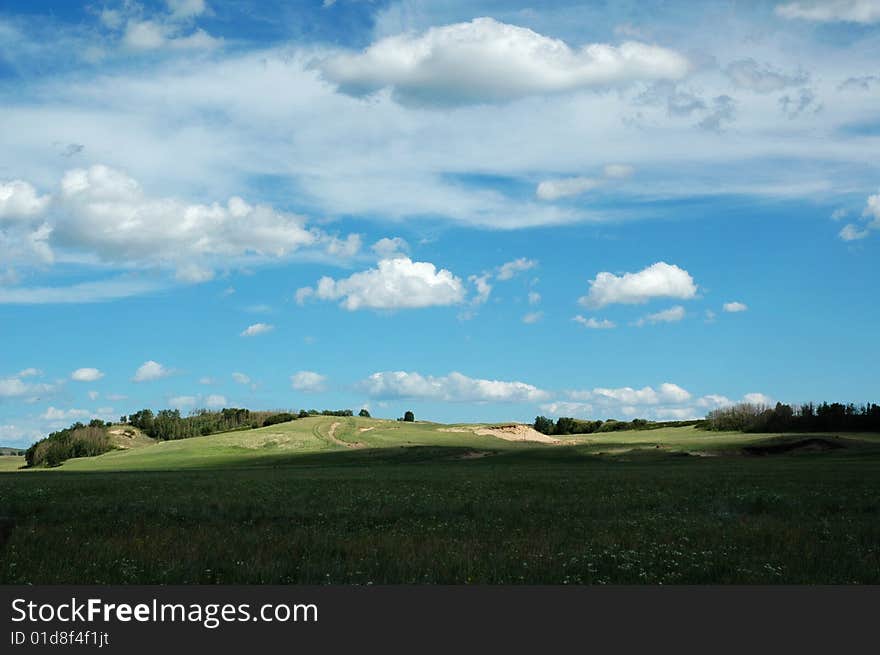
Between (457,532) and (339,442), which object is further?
(339,442)

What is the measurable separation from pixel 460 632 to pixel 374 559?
5477 millimetres

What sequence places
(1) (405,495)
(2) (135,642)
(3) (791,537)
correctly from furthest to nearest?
(1) (405,495)
(3) (791,537)
(2) (135,642)

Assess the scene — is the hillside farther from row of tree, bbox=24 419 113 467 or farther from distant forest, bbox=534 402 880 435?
row of tree, bbox=24 419 113 467

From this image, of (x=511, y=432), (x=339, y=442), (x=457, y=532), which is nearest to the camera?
(x=457, y=532)

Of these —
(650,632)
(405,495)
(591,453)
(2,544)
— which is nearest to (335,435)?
(591,453)

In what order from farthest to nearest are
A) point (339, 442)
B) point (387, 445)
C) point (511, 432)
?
1. point (511, 432)
2. point (339, 442)
3. point (387, 445)

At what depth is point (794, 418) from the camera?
493ft

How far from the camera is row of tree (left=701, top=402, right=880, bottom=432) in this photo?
139 m

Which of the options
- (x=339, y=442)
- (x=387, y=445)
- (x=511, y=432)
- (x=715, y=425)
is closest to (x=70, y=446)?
(x=339, y=442)

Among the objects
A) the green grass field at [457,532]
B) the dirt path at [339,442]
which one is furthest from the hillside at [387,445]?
the green grass field at [457,532]

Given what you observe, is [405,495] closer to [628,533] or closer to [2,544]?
[628,533]

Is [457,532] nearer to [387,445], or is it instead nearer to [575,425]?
[387,445]

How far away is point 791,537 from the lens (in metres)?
19.6

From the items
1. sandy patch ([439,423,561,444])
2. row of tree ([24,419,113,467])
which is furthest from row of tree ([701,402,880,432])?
row of tree ([24,419,113,467])
